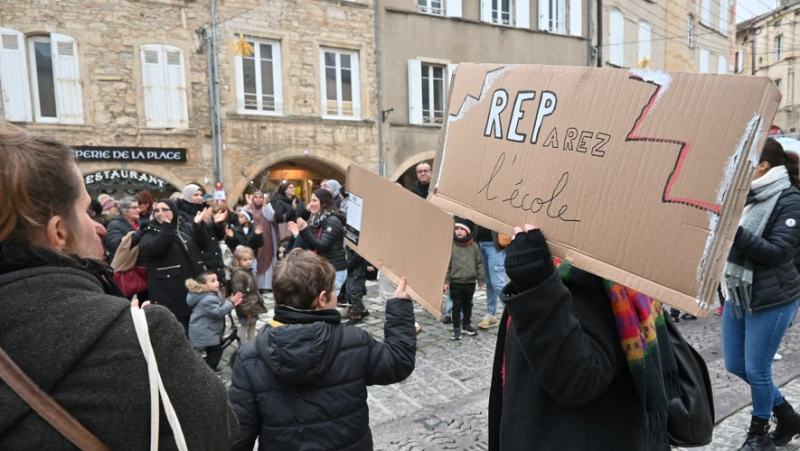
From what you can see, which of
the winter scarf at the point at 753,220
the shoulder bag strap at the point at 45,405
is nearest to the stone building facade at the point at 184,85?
the winter scarf at the point at 753,220

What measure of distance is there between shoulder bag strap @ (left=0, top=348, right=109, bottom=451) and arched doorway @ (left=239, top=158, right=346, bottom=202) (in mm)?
13803

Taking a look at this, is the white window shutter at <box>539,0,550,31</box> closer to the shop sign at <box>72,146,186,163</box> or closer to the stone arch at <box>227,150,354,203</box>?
the stone arch at <box>227,150,354,203</box>

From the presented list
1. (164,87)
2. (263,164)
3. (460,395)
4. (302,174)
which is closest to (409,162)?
(302,174)

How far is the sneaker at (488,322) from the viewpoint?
5.93 meters

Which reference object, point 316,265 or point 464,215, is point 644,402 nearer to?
point 464,215

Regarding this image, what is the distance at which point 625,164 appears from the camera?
1.27 metres

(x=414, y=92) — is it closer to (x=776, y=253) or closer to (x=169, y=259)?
(x=169, y=259)

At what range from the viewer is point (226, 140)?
1309 cm

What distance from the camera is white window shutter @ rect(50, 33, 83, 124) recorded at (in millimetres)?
11602

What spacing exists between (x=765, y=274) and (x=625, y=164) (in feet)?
7.25

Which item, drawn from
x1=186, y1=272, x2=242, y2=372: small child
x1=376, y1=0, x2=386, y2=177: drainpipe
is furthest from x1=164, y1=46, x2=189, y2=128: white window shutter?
x1=186, y1=272, x2=242, y2=372: small child

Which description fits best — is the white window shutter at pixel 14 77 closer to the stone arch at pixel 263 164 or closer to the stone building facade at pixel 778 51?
the stone arch at pixel 263 164

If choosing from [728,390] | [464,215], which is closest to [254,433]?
[464,215]

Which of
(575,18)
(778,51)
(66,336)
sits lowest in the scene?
(66,336)
